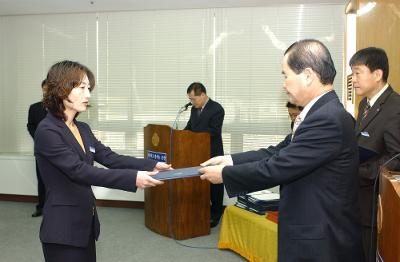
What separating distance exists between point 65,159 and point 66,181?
4.7 inches

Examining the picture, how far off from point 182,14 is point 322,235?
423 cm

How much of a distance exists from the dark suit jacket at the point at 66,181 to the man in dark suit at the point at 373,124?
4.15 feet

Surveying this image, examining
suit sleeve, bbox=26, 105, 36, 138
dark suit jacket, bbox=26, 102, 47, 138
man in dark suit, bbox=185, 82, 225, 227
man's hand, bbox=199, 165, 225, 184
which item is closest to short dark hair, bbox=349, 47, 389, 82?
man's hand, bbox=199, 165, 225, 184

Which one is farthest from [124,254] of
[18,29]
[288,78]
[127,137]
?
[18,29]

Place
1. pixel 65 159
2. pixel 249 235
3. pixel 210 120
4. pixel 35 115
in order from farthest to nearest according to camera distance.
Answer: pixel 35 115, pixel 210 120, pixel 249 235, pixel 65 159

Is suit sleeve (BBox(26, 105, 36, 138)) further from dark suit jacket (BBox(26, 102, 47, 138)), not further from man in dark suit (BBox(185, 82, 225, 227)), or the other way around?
man in dark suit (BBox(185, 82, 225, 227))

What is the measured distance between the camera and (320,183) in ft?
4.93

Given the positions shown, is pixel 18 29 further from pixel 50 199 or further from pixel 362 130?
pixel 362 130

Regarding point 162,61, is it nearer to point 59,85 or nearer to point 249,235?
point 249,235

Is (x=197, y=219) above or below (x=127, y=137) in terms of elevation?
below

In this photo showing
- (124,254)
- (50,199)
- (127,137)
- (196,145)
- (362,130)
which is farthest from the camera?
(127,137)

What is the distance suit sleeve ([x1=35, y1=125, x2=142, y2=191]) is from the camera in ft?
5.60

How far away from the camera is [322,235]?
4.89 feet

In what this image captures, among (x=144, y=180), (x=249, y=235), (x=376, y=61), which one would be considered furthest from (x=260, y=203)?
(x=144, y=180)
